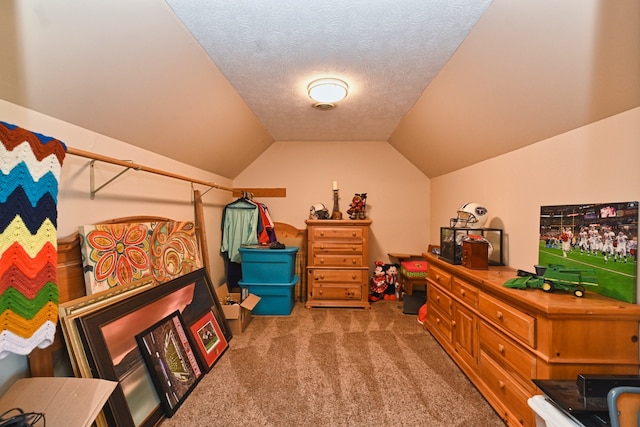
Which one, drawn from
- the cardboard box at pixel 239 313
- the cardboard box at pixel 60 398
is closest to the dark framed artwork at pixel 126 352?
the cardboard box at pixel 60 398

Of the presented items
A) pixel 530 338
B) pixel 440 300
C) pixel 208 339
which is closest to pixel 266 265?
pixel 208 339

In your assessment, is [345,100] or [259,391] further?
[345,100]

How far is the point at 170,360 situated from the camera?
1.68m

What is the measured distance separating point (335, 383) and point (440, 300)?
1.21 metres

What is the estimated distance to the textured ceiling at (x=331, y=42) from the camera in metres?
1.32

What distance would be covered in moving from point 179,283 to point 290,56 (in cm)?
195

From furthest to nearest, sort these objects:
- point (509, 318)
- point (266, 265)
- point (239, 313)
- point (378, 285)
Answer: point (378, 285) < point (266, 265) < point (239, 313) < point (509, 318)

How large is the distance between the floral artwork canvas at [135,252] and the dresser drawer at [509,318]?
7.78 ft

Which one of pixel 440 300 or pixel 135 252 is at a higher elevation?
pixel 135 252

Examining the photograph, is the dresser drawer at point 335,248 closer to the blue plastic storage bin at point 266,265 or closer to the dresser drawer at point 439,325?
the blue plastic storage bin at point 266,265

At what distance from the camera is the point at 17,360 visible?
46.7 inches

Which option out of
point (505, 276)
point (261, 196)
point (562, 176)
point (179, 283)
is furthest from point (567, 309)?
point (261, 196)

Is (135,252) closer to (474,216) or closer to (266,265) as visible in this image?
(266,265)

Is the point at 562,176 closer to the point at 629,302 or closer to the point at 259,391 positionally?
the point at 629,302
